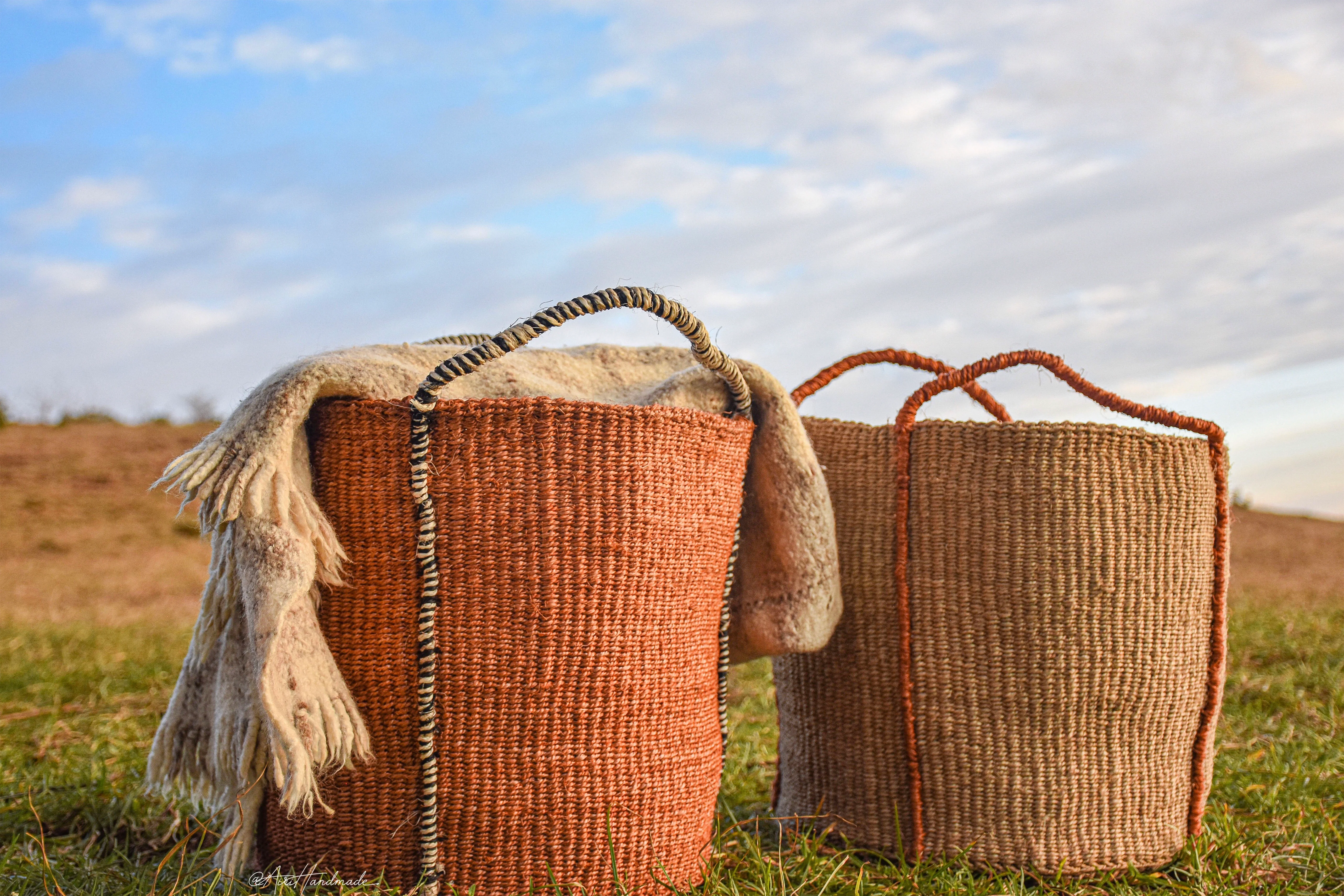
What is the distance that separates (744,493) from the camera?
1.86 metres

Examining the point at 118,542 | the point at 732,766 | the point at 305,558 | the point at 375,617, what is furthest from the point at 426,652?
the point at 118,542

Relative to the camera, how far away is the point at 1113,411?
6.22 feet

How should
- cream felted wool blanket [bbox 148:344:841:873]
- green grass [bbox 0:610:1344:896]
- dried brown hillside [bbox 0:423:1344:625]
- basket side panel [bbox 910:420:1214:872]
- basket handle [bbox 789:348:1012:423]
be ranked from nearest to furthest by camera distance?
1. cream felted wool blanket [bbox 148:344:841:873]
2. green grass [bbox 0:610:1344:896]
3. basket side panel [bbox 910:420:1214:872]
4. basket handle [bbox 789:348:1012:423]
5. dried brown hillside [bbox 0:423:1344:625]

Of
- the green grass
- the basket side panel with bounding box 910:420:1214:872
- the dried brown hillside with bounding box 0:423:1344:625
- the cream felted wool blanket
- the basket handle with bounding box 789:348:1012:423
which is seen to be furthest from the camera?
the dried brown hillside with bounding box 0:423:1344:625

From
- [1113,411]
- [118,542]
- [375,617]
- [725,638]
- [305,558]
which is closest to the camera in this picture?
[305,558]

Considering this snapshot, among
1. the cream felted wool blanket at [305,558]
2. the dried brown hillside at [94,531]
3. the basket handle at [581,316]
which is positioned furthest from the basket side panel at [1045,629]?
the dried brown hillside at [94,531]

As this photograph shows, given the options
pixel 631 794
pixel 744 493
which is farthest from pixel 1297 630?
pixel 631 794

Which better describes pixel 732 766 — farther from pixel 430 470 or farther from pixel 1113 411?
pixel 430 470

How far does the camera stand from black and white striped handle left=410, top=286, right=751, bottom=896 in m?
1.41

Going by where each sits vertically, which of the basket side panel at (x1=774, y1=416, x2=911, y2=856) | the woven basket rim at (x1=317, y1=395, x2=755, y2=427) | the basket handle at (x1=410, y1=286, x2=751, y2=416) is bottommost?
the basket side panel at (x1=774, y1=416, x2=911, y2=856)

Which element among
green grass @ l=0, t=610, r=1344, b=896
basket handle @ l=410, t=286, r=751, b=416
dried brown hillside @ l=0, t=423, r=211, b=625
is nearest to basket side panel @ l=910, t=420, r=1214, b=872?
green grass @ l=0, t=610, r=1344, b=896

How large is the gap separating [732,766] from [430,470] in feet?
4.69

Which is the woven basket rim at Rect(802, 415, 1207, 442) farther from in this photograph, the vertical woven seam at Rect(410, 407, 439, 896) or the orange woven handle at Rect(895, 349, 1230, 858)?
the vertical woven seam at Rect(410, 407, 439, 896)

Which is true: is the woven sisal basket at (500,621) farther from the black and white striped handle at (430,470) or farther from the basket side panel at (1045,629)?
the basket side panel at (1045,629)
